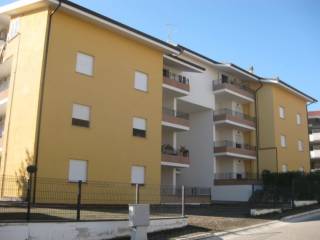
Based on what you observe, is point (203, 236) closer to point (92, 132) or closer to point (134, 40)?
point (92, 132)

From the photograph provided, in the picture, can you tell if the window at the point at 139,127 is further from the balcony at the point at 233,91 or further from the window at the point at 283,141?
the window at the point at 283,141

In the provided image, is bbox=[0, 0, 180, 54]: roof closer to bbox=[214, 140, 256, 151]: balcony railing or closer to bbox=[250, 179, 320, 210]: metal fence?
bbox=[250, 179, 320, 210]: metal fence

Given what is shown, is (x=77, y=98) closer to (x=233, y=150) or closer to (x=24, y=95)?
(x=24, y=95)

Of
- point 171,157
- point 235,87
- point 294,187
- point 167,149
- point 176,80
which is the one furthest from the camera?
point 235,87

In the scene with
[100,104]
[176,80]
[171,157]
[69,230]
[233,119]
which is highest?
[176,80]

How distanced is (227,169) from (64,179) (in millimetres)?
20036

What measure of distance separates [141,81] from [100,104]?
3.94 metres

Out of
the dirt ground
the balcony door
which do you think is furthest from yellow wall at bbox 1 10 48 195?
the balcony door

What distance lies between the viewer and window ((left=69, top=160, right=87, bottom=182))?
75.1ft

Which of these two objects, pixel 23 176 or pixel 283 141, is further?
pixel 283 141

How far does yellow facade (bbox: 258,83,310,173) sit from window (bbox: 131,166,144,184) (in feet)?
57.8

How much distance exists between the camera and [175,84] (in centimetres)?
3145

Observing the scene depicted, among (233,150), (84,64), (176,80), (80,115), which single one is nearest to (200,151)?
(233,150)

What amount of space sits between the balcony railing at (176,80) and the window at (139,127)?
464cm
